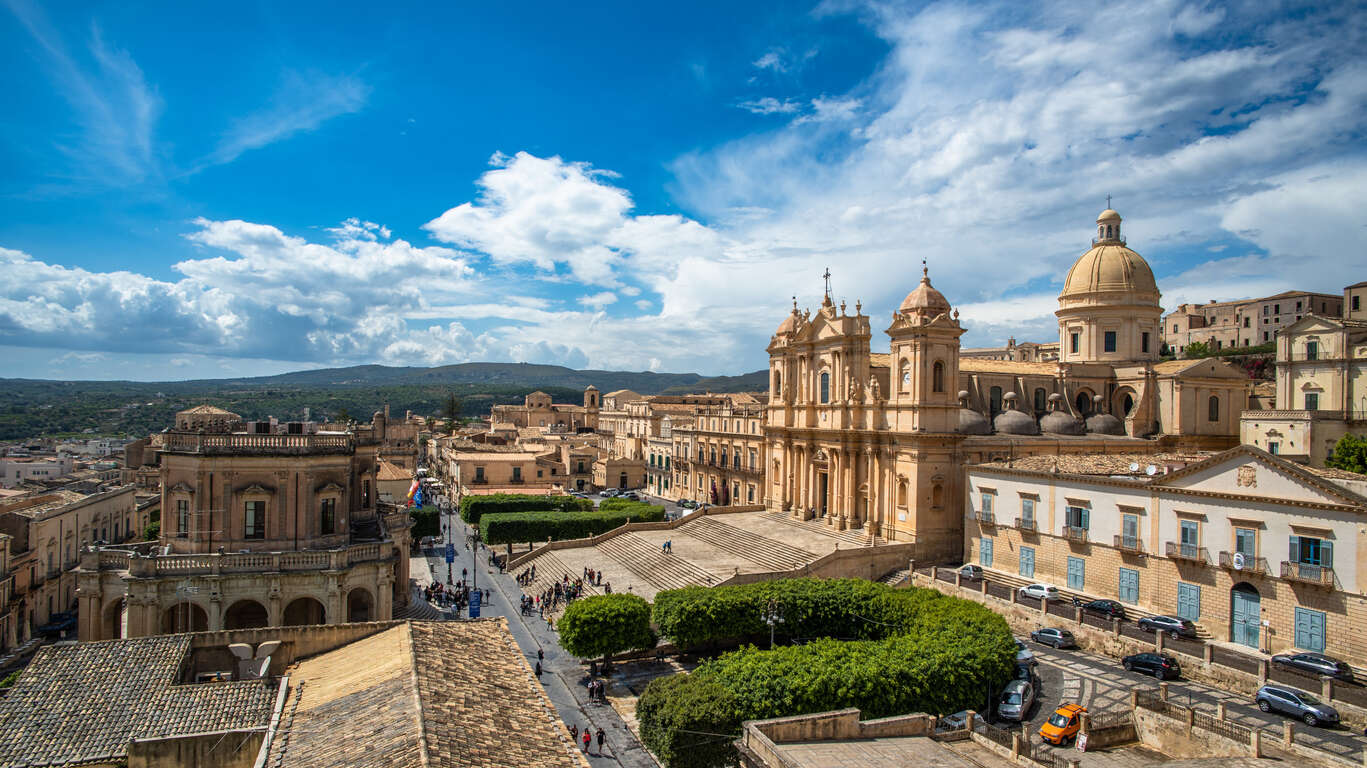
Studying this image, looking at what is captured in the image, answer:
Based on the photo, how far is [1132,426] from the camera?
1909 inches

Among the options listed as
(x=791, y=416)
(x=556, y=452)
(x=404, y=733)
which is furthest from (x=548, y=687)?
(x=556, y=452)

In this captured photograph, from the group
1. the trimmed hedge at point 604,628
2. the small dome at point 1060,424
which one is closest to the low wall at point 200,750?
the trimmed hedge at point 604,628

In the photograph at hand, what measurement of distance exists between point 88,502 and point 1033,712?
1953 inches

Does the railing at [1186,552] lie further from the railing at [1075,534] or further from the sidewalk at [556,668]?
the sidewalk at [556,668]

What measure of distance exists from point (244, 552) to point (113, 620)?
4467mm

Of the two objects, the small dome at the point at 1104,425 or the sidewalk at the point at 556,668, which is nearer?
the sidewalk at the point at 556,668

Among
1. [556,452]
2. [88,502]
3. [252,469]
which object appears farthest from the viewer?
[556,452]

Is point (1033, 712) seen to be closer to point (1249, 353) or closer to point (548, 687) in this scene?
point (548, 687)

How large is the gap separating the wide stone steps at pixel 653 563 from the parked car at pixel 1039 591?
1310 centimetres

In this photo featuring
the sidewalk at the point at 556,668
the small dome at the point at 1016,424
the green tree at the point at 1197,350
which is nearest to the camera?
the sidewalk at the point at 556,668

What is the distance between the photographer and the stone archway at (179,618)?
1005 inches

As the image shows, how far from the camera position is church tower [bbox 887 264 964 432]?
130ft

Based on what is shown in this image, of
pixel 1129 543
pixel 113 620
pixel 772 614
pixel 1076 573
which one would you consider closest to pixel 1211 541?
pixel 1129 543

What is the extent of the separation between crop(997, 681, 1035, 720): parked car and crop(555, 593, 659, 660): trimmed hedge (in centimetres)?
1223
